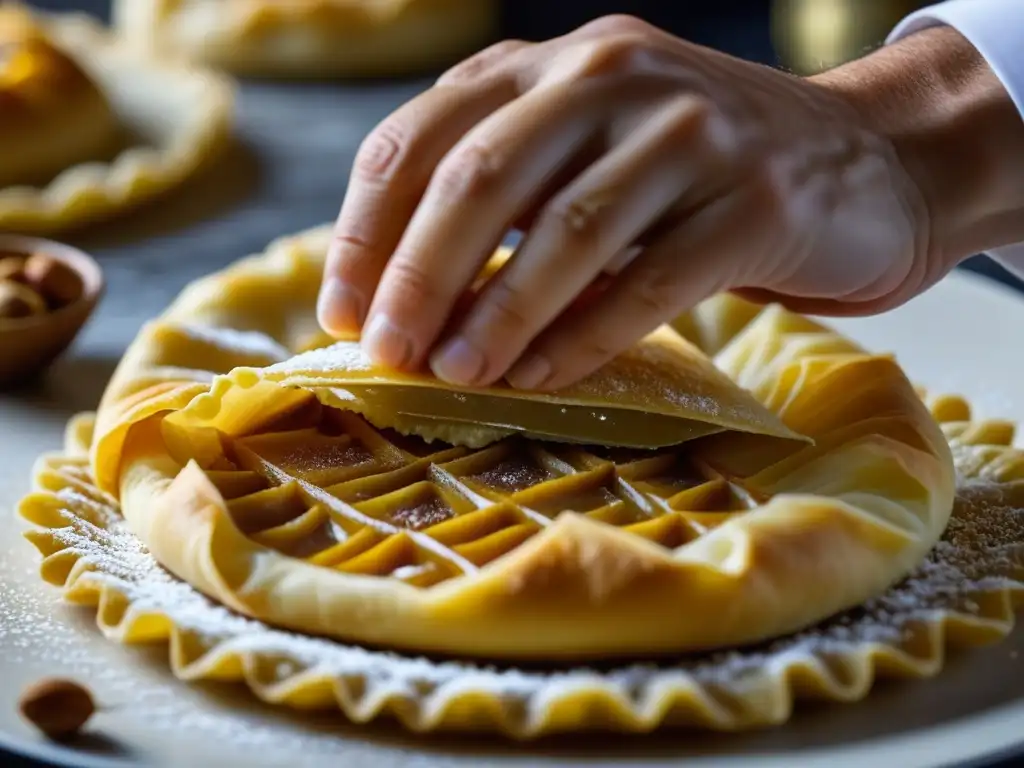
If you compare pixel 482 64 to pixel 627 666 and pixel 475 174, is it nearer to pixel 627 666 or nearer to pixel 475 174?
pixel 475 174

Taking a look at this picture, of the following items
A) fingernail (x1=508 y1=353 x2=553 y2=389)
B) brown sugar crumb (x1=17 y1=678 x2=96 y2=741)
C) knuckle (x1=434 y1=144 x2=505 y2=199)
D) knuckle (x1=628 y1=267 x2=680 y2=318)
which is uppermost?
knuckle (x1=434 y1=144 x2=505 y2=199)

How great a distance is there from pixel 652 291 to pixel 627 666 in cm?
36

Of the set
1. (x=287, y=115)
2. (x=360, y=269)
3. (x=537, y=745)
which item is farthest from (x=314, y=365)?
(x=287, y=115)

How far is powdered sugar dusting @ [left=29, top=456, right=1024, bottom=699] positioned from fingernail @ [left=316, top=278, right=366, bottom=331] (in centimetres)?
29

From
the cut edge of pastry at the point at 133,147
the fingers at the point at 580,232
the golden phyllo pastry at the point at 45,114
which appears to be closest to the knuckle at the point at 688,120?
the fingers at the point at 580,232

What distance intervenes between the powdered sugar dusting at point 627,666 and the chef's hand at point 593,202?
0.28m

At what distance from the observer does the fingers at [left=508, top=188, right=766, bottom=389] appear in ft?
4.47

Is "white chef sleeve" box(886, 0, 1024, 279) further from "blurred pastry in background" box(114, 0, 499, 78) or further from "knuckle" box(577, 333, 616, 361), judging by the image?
"blurred pastry in background" box(114, 0, 499, 78)

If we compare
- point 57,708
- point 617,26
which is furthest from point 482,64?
point 57,708

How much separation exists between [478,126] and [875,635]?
580 mm

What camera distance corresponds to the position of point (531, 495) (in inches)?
53.9

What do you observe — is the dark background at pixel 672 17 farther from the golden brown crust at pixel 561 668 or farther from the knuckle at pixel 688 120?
the golden brown crust at pixel 561 668

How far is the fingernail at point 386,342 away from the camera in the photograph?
134 centimetres

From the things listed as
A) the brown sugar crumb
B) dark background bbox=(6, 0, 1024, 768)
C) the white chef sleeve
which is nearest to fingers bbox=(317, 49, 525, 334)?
the brown sugar crumb
